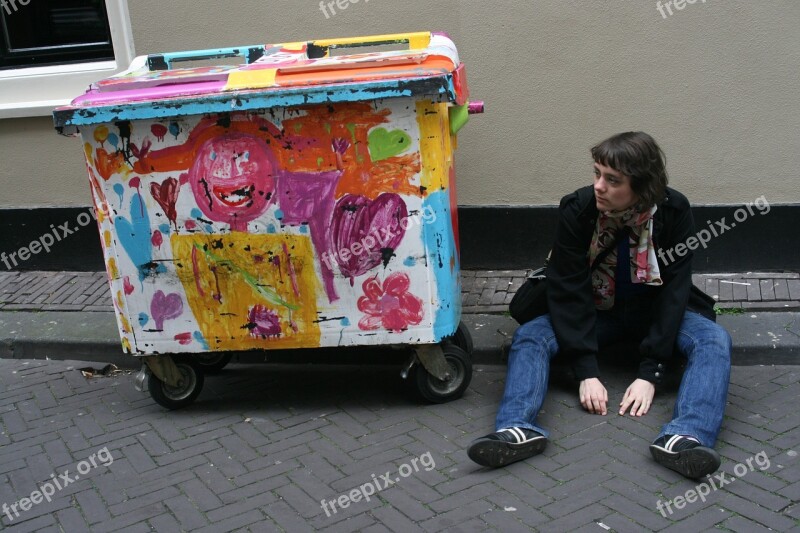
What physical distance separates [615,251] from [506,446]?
3.18ft

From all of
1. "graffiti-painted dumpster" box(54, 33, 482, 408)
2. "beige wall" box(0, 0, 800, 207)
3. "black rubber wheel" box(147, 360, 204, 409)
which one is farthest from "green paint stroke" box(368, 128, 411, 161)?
"beige wall" box(0, 0, 800, 207)

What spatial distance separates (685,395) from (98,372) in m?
2.92

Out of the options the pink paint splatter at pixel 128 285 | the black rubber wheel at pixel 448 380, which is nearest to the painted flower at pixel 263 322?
the pink paint splatter at pixel 128 285

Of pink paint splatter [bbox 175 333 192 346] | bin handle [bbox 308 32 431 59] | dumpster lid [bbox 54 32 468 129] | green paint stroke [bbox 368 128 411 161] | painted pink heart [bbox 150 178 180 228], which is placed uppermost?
bin handle [bbox 308 32 431 59]

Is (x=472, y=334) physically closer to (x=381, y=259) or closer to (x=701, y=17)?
(x=381, y=259)

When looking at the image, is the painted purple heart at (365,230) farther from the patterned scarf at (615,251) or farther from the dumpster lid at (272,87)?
the patterned scarf at (615,251)

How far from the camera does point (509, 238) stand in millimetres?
5156

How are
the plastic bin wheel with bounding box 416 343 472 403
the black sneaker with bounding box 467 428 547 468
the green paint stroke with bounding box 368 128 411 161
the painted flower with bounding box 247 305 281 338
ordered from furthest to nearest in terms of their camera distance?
the plastic bin wheel with bounding box 416 343 472 403 < the painted flower with bounding box 247 305 281 338 < the green paint stroke with bounding box 368 128 411 161 < the black sneaker with bounding box 467 428 547 468

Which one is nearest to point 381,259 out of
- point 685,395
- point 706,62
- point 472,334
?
point 472,334

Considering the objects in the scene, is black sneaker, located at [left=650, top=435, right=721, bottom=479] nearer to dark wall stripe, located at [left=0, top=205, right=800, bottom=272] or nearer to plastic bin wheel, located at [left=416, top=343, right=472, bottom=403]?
plastic bin wheel, located at [left=416, top=343, right=472, bottom=403]

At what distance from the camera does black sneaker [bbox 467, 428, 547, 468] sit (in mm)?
3211

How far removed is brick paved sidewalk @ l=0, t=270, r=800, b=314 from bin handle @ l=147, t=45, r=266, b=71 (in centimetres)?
160

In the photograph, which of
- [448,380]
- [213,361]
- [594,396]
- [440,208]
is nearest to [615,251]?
[594,396]

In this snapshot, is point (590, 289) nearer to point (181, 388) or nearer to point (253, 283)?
point (253, 283)
